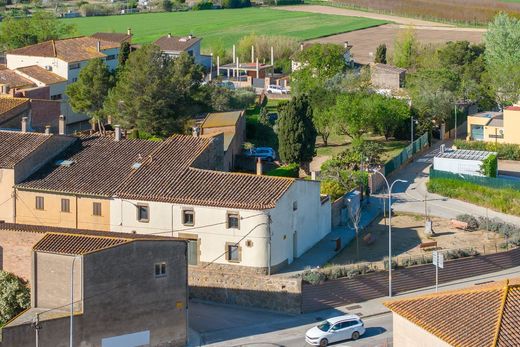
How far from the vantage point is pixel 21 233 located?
6106 centimetres

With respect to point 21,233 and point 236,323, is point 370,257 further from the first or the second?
point 21,233

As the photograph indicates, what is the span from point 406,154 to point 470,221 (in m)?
17.9

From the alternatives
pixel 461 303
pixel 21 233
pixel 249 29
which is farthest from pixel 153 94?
Result: pixel 249 29

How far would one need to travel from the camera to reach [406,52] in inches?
5763

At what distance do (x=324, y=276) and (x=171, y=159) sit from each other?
514 inches

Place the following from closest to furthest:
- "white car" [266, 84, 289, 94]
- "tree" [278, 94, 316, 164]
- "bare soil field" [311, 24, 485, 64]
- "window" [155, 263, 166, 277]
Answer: "window" [155, 263, 166, 277] < "tree" [278, 94, 316, 164] < "white car" [266, 84, 289, 94] < "bare soil field" [311, 24, 485, 64]

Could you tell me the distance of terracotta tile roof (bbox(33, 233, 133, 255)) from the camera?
56.5 m

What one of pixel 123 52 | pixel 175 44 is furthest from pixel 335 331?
pixel 175 44

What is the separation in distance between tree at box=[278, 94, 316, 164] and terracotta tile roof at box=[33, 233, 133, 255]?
31564 millimetres

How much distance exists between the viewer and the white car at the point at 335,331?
5797 centimetres

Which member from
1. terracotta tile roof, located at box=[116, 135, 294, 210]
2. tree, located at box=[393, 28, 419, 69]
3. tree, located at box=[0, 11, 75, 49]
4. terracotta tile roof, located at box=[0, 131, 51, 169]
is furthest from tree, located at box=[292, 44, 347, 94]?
terracotta tile roof, located at box=[116, 135, 294, 210]

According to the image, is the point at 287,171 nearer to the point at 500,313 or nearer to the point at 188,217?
the point at 188,217

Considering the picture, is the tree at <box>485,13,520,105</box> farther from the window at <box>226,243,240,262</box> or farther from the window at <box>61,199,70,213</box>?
the window at <box>61,199,70,213</box>

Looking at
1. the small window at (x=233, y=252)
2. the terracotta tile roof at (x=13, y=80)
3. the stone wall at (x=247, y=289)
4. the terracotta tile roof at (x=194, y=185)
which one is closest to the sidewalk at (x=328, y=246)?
the small window at (x=233, y=252)
